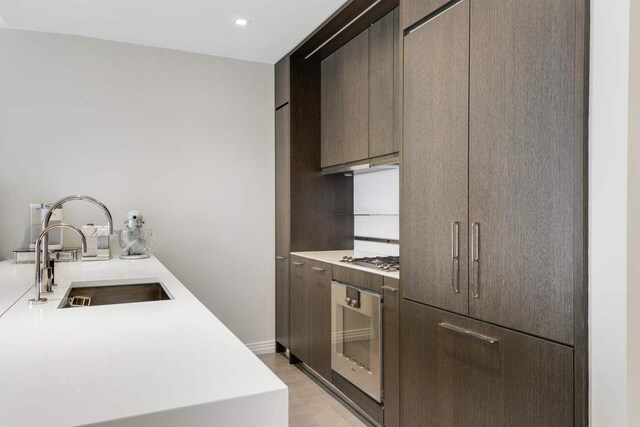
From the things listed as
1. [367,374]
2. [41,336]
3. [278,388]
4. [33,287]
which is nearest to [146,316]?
[41,336]

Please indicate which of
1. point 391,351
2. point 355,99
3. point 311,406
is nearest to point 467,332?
point 391,351

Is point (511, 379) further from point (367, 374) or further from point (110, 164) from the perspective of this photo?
point (110, 164)

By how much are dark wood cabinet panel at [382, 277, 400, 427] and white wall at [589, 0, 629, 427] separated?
100cm

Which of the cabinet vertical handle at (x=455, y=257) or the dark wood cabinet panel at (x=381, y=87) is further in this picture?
the dark wood cabinet panel at (x=381, y=87)

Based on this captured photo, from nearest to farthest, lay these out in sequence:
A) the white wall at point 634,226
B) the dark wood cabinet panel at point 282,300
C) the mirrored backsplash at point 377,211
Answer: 1. the white wall at point 634,226
2. the mirrored backsplash at point 377,211
3. the dark wood cabinet panel at point 282,300

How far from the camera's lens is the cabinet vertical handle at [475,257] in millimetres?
1720

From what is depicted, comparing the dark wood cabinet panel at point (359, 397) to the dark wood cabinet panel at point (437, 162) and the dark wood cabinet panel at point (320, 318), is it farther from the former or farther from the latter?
the dark wood cabinet panel at point (437, 162)

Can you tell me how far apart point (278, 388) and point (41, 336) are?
730 mm

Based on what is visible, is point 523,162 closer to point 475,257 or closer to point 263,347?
point 475,257

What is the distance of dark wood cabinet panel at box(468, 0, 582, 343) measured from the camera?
1.38m

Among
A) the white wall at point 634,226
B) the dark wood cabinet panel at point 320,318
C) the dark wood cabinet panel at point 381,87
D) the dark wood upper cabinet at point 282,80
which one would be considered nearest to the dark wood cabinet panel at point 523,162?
the white wall at point 634,226

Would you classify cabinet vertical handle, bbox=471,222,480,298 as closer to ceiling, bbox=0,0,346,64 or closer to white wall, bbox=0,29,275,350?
ceiling, bbox=0,0,346,64

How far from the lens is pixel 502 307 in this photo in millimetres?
1611

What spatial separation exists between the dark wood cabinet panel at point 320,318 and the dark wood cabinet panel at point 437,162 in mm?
925
